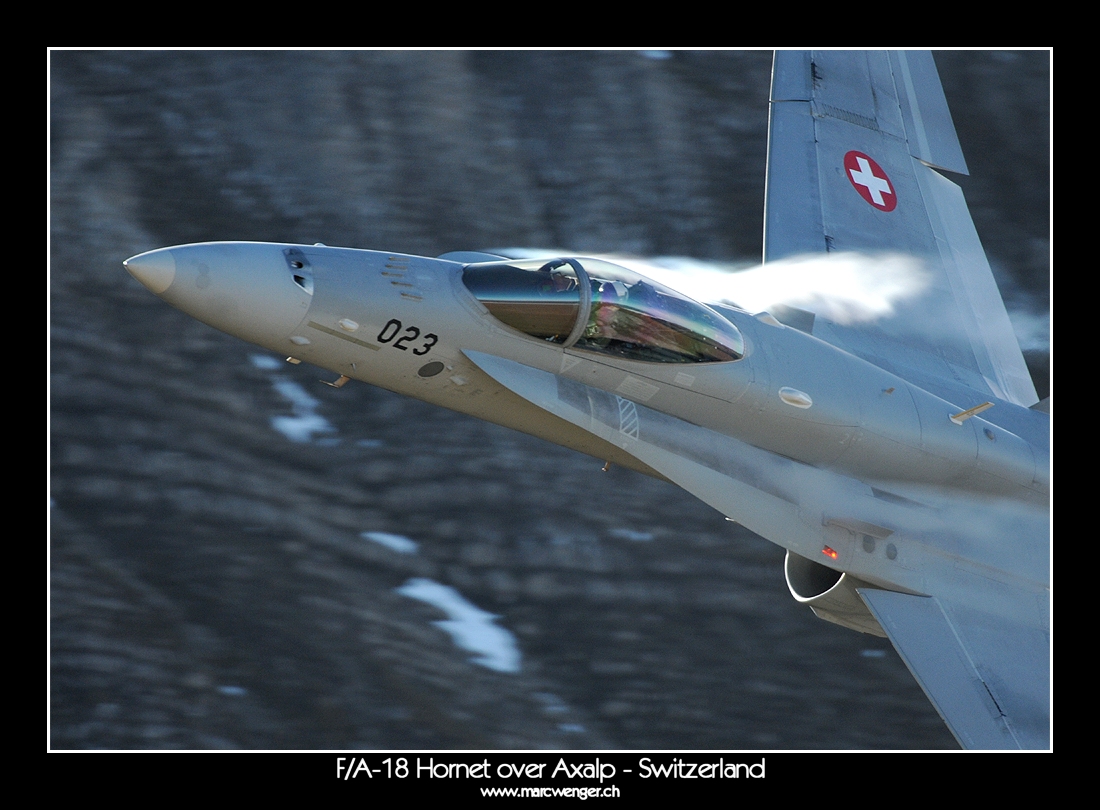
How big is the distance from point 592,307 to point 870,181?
560 centimetres

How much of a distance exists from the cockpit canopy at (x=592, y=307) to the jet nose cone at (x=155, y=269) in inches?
84.2

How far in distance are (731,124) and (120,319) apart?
9085 mm

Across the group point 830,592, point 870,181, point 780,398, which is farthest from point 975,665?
point 870,181

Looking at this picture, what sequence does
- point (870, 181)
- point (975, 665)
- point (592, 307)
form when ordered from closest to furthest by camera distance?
point (592, 307)
point (975, 665)
point (870, 181)

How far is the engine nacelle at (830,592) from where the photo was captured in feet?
33.3

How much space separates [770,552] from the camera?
13062mm

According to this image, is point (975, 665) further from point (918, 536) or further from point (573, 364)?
point (573, 364)

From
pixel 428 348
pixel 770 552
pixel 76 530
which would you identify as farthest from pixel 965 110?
pixel 76 530

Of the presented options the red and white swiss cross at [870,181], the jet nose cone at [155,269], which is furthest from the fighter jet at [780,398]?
the red and white swiss cross at [870,181]

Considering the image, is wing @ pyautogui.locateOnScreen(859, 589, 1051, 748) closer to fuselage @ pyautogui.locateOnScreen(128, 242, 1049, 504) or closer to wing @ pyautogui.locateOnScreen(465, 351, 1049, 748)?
wing @ pyautogui.locateOnScreen(465, 351, 1049, 748)

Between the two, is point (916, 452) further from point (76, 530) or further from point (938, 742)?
point (76, 530)

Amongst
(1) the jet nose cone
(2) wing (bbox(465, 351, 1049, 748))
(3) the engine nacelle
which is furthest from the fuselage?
(3) the engine nacelle

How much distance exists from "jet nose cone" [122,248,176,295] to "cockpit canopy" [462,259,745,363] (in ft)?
7.02

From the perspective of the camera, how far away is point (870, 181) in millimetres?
12969
